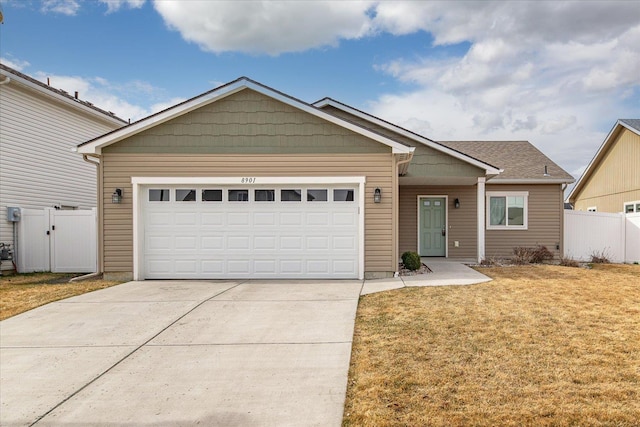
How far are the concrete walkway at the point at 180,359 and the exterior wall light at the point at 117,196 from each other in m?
2.64

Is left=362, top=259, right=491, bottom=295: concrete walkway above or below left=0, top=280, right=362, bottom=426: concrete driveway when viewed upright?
above

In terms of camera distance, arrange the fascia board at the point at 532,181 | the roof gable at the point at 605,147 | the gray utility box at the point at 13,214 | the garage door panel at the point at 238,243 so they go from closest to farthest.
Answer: the garage door panel at the point at 238,243 < the gray utility box at the point at 13,214 < the fascia board at the point at 532,181 < the roof gable at the point at 605,147

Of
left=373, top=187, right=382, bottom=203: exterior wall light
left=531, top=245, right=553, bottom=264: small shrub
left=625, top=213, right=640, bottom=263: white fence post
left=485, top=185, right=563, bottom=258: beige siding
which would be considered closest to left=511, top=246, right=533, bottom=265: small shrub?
left=531, top=245, right=553, bottom=264: small shrub

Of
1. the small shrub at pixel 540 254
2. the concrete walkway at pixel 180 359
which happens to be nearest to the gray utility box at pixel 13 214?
the concrete walkway at pixel 180 359

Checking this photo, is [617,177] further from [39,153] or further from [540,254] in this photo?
[39,153]

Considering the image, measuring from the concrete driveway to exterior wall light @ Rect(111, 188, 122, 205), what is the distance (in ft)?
9.27

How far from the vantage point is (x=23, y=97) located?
1338cm

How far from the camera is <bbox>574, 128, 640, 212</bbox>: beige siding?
16750 millimetres

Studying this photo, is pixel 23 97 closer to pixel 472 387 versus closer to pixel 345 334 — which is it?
pixel 345 334

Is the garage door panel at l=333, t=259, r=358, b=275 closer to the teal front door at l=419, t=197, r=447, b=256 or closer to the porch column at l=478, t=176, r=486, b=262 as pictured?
the porch column at l=478, t=176, r=486, b=262

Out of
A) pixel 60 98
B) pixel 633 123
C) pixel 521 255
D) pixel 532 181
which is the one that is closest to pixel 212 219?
pixel 60 98

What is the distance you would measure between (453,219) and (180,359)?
12.0 meters

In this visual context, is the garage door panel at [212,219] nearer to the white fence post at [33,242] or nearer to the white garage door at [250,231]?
the white garage door at [250,231]

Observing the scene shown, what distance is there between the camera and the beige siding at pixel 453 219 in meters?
15.1
